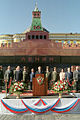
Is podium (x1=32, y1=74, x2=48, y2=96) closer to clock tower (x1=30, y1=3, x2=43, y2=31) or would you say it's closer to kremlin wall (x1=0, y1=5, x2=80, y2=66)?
kremlin wall (x1=0, y1=5, x2=80, y2=66)

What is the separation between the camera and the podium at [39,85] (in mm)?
6770

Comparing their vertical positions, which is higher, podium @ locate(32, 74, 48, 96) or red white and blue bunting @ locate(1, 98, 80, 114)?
podium @ locate(32, 74, 48, 96)

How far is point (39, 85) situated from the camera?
683 cm

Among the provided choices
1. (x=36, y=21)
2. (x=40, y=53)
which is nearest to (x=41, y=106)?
(x=40, y=53)

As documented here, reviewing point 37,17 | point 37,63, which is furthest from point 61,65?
point 37,17

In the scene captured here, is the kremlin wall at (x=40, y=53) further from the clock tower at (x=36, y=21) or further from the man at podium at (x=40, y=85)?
the man at podium at (x=40, y=85)

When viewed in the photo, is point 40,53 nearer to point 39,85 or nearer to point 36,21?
point 36,21

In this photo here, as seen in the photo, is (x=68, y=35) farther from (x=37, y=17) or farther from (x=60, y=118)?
(x=60, y=118)

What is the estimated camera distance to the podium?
267 inches

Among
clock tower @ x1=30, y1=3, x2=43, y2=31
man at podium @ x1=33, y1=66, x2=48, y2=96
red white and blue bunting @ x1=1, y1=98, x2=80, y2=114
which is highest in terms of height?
clock tower @ x1=30, y1=3, x2=43, y2=31

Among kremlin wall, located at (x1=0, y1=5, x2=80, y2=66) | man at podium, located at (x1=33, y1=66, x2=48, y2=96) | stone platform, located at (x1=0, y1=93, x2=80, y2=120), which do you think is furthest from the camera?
kremlin wall, located at (x1=0, y1=5, x2=80, y2=66)

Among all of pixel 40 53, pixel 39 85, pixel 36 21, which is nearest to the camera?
pixel 39 85

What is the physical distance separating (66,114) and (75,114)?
33 cm

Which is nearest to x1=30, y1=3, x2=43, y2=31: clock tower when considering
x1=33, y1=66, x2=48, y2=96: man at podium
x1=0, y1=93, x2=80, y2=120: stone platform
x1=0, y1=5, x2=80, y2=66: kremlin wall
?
x1=0, y1=5, x2=80, y2=66: kremlin wall
